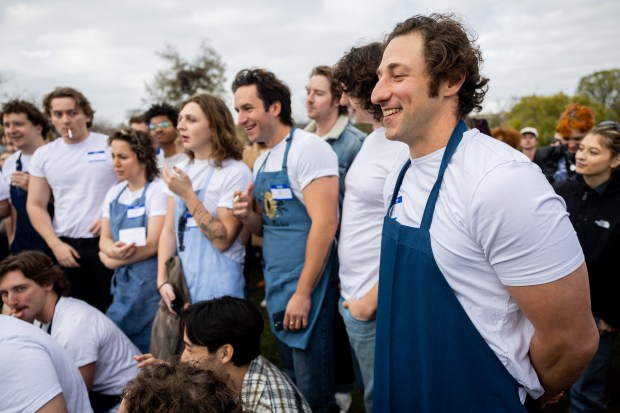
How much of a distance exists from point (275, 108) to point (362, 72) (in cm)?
65

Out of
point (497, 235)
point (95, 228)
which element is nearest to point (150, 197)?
point (95, 228)

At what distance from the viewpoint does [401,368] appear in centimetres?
146

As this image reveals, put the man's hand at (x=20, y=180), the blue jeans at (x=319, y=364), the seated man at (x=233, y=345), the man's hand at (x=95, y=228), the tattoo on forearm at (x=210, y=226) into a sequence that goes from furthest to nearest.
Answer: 1. the man's hand at (x=20, y=180)
2. the man's hand at (x=95, y=228)
3. the tattoo on forearm at (x=210, y=226)
4. the blue jeans at (x=319, y=364)
5. the seated man at (x=233, y=345)

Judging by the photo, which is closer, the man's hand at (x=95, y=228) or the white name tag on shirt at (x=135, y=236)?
the white name tag on shirt at (x=135, y=236)

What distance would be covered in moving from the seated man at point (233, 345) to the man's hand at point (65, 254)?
6.40 feet

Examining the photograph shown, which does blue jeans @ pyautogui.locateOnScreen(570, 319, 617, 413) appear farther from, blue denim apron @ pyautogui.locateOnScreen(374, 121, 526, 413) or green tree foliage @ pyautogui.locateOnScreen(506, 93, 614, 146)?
green tree foliage @ pyautogui.locateOnScreen(506, 93, 614, 146)

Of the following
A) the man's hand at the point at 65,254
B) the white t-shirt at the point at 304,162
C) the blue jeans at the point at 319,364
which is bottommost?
the blue jeans at the point at 319,364

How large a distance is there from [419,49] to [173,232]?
7.05 feet

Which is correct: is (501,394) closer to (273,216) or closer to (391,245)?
(391,245)

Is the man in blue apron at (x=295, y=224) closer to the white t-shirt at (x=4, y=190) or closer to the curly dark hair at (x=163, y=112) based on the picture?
the curly dark hair at (x=163, y=112)

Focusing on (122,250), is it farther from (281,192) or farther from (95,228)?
(281,192)

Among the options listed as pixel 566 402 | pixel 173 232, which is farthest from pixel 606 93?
pixel 173 232

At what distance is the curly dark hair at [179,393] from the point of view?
3.95 feet

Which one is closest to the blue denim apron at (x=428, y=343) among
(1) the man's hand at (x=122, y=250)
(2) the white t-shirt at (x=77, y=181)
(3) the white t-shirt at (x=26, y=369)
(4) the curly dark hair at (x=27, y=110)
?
(3) the white t-shirt at (x=26, y=369)
